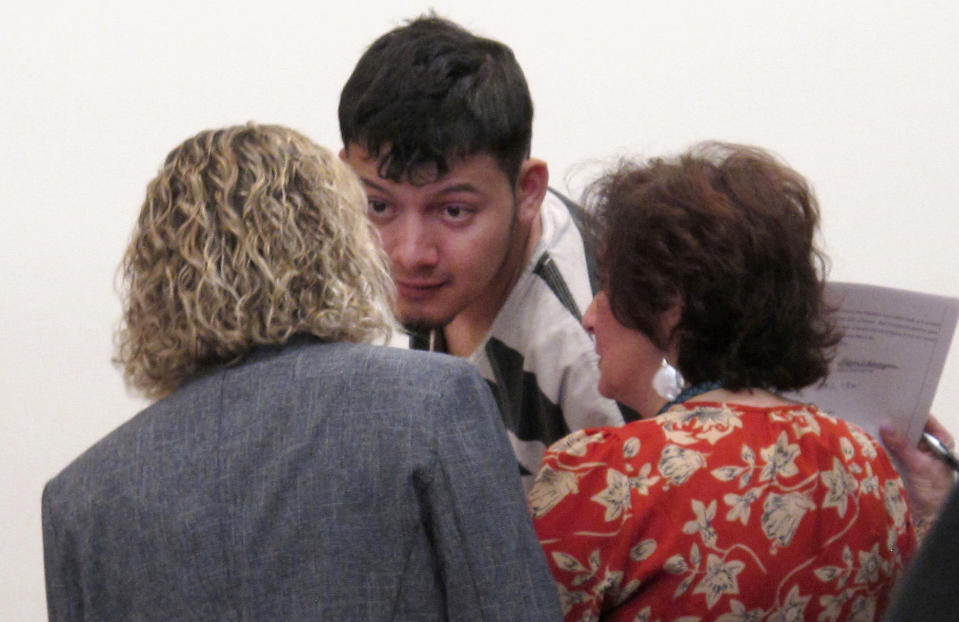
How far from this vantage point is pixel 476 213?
1662 mm

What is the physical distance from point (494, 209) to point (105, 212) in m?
1.46

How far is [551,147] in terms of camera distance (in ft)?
9.27

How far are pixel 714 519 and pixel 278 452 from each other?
1.26 ft

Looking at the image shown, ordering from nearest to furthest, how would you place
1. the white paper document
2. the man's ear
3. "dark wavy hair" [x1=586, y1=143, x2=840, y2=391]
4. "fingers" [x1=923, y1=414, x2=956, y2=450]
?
"dark wavy hair" [x1=586, y1=143, x2=840, y2=391] → the white paper document → "fingers" [x1=923, y1=414, x2=956, y2=450] → the man's ear

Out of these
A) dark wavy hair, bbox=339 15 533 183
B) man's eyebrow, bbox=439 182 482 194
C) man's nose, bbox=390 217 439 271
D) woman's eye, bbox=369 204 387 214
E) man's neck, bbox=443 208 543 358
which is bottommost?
man's neck, bbox=443 208 543 358

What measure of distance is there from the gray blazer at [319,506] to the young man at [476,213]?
21.0 inches

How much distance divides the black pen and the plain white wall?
1.42m

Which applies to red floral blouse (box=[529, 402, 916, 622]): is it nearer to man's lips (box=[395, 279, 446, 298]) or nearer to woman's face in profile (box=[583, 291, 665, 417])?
woman's face in profile (box=[583, 291, 665, 417])

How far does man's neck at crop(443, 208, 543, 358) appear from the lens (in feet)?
5.80

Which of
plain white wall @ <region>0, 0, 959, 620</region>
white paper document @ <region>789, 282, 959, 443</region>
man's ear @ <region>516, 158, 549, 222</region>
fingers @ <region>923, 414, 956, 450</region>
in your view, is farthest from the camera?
plain white wall @ <region>0, 0, 959, 620</region>

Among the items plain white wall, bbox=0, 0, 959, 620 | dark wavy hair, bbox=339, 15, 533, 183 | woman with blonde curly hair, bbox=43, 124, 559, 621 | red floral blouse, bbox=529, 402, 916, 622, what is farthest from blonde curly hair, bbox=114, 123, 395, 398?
plain white wall, bbox=0, 0, 959, 620

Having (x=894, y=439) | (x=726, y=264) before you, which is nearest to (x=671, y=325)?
(x=726, y=264)

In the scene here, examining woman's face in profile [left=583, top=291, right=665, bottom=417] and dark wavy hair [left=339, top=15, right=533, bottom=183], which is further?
dark wavy hair [left=339, top=15, right=533, bottom=183]

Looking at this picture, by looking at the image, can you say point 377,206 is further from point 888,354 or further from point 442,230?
point 888,354
